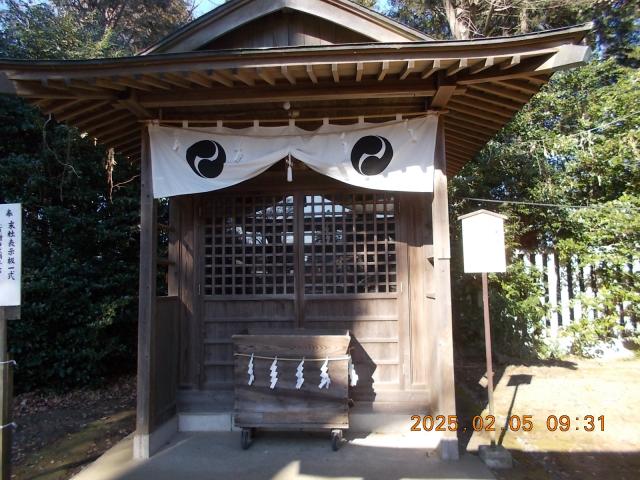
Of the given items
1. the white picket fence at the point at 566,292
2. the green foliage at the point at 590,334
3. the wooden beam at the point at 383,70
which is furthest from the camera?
the white picket fence at the point at 566,292

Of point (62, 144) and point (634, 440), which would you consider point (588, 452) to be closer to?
point (634, 440)

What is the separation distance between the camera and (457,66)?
378 cm

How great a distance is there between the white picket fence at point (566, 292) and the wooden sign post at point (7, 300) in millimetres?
8157

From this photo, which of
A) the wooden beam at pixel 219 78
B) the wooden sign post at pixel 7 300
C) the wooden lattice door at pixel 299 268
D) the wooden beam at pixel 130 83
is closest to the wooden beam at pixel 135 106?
the wooden beam at pixel 130 83

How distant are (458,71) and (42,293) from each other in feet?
22.9

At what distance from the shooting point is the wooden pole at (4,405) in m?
3.35

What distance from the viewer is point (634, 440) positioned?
472cm

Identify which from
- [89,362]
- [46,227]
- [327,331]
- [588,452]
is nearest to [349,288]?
[327,331]

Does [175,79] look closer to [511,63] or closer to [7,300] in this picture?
[7,300]

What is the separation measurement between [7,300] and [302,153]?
9.41 feet

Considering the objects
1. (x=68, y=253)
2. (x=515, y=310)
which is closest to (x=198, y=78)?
(x=68, y=253)

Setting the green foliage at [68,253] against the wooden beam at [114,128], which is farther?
the green foliage at [68,253]

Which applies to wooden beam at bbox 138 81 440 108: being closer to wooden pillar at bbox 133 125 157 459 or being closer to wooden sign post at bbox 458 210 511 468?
wooden pillar at bbox 133 125 157 459

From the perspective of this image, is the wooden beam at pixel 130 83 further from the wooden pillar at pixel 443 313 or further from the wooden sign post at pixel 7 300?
the wooden pillar at pixel 443 313
